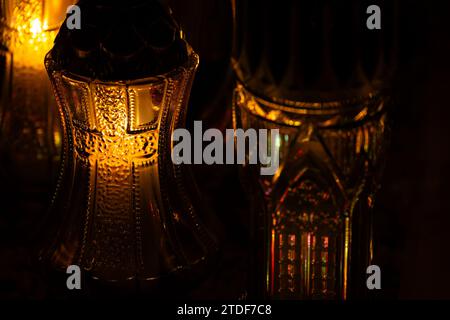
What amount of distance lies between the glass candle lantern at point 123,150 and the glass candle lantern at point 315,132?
0.25 feet

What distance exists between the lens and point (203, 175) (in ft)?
3.53

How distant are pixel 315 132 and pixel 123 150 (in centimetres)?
18

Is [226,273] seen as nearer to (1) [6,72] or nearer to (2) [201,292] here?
(2) [201,292]

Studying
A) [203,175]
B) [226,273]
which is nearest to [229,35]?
[203,175]

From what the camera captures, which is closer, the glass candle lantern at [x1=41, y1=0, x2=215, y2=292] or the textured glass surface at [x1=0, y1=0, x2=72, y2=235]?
the glass candle lantern at [x1=41, y1=0, x2=215, y2=292]

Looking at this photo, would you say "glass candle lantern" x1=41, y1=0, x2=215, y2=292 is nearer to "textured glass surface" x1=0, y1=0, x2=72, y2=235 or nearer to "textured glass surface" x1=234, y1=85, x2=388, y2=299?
"textured glass surface" x1=234, y1=85, x2=388, y2=299

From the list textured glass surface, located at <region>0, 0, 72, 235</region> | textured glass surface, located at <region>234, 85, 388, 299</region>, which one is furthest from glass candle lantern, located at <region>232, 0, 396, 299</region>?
textured glass surface, located at <region>0, 0, 72, 235</region>

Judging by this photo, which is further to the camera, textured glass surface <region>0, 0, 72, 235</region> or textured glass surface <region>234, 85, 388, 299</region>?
textured glass surface <region>0, 0, 72, 235</region>

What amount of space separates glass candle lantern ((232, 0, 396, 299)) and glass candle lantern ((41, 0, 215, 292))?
75mm

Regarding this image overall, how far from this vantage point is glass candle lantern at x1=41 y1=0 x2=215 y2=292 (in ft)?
2.60

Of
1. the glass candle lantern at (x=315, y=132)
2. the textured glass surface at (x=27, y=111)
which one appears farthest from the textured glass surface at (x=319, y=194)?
the textured glass surface at (x=27, y=111)

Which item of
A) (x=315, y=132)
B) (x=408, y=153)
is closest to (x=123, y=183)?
(x=315, y=132)

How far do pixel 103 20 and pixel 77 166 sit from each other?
0.45 ft

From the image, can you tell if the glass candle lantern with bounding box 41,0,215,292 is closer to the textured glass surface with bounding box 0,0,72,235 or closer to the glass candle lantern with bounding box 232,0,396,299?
the glass candle lantern with bounding box 232,0,396,299
